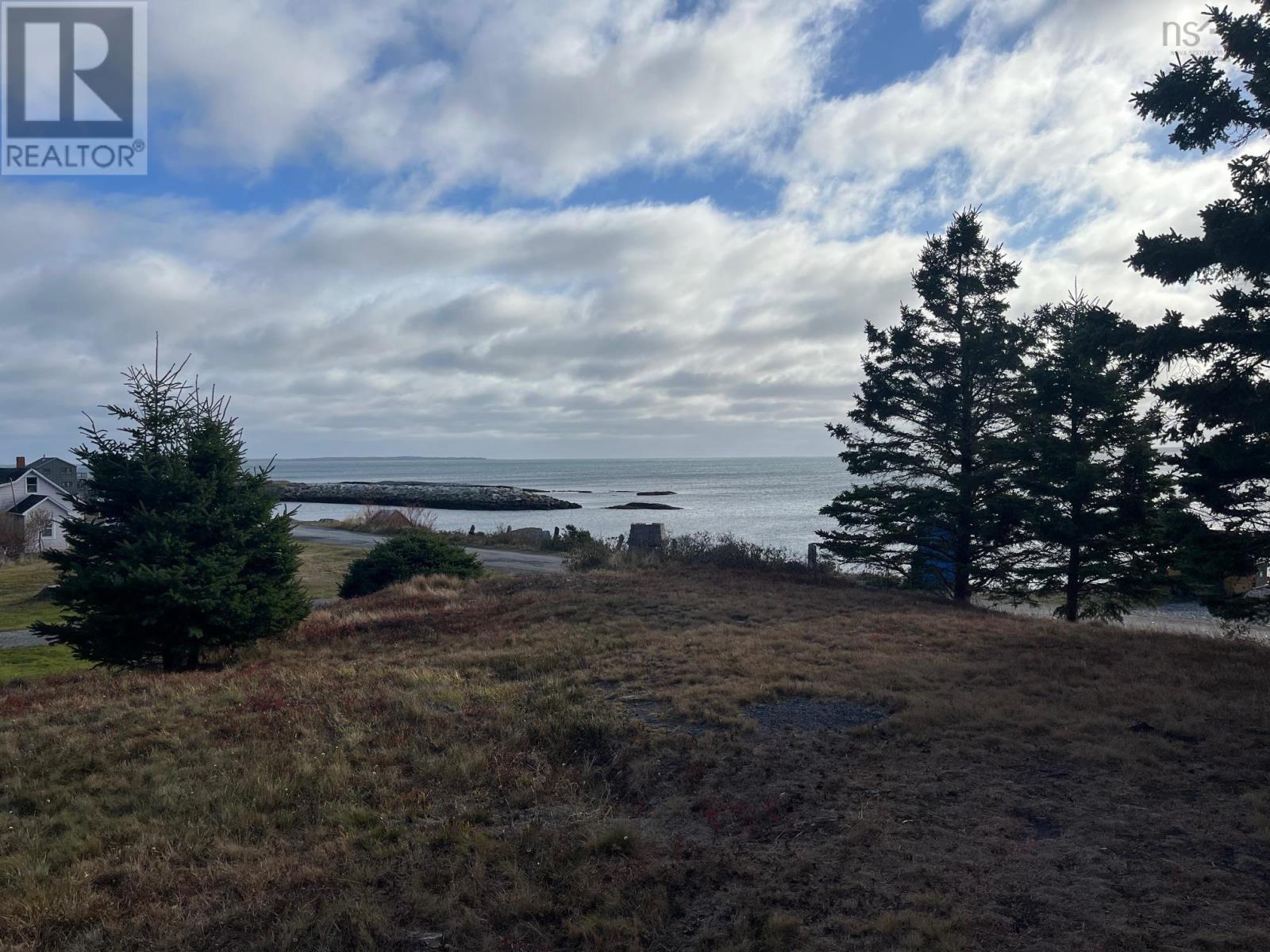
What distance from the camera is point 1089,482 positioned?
17.6 metres

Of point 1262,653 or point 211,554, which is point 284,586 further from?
point 1262,653

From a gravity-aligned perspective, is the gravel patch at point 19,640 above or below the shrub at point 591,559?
below

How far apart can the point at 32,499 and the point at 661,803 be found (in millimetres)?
61253

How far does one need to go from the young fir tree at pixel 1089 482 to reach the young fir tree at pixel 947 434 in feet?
2.20

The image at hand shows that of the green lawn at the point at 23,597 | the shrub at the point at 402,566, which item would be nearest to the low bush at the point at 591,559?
the shrub at the point at 402,566

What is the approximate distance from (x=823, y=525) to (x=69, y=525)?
43489 mm

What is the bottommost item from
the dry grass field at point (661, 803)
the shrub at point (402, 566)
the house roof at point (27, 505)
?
the dry grass field at point (661, 803)

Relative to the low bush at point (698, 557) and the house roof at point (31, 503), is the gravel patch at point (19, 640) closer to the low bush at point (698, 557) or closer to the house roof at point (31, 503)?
the low bush at point (698, 557)

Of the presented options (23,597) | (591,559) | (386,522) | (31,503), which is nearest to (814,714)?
(591,559)

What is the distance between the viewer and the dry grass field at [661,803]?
4.59 m

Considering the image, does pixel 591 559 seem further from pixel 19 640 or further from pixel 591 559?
pixel 19 640

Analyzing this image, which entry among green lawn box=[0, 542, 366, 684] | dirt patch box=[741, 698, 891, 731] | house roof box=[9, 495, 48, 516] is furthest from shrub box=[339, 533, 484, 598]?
house roof box=[9, 495, 48, 516]

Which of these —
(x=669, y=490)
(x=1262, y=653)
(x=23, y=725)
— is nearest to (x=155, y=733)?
(x=23, y=725)

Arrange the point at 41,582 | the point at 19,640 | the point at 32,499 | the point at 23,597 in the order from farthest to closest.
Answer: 1. the point at 32,499
2. the point at 41,582
3. the point at 23,597
4. the point at 19,640
